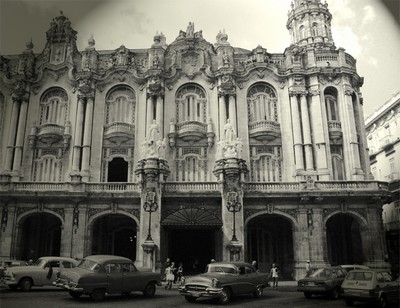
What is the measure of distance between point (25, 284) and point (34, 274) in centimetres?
58

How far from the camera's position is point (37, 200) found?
28.7 meters

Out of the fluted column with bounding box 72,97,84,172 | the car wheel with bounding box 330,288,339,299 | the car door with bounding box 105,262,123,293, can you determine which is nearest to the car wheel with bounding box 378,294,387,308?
the car wheel with bounding box 330,288,339,299

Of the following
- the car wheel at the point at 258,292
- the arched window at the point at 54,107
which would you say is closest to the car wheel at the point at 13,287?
the car wheel at the point at 258,292

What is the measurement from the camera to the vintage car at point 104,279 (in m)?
15.0

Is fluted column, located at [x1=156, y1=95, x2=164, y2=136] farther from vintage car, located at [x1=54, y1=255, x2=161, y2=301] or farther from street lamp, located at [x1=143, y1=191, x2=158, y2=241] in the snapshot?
vintage car, located at [x1=54, y1=255, x2=161, y2=301]

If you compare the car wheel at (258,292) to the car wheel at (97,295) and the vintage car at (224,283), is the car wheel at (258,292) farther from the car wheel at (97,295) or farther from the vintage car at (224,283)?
the car wheel at (97,295)

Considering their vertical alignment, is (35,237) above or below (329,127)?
below

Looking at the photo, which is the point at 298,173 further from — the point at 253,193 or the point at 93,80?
the point at 93,80

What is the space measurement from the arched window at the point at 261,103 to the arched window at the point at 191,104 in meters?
4.07

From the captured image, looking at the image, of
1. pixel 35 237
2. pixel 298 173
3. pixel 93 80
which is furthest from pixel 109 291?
pixel 93 80

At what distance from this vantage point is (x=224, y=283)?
15547 mm

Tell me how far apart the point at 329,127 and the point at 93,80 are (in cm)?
2070

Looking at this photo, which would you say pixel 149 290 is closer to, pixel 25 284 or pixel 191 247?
pixel 25 284

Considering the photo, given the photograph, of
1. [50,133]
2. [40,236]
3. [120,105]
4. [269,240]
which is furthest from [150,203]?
[50,133]
